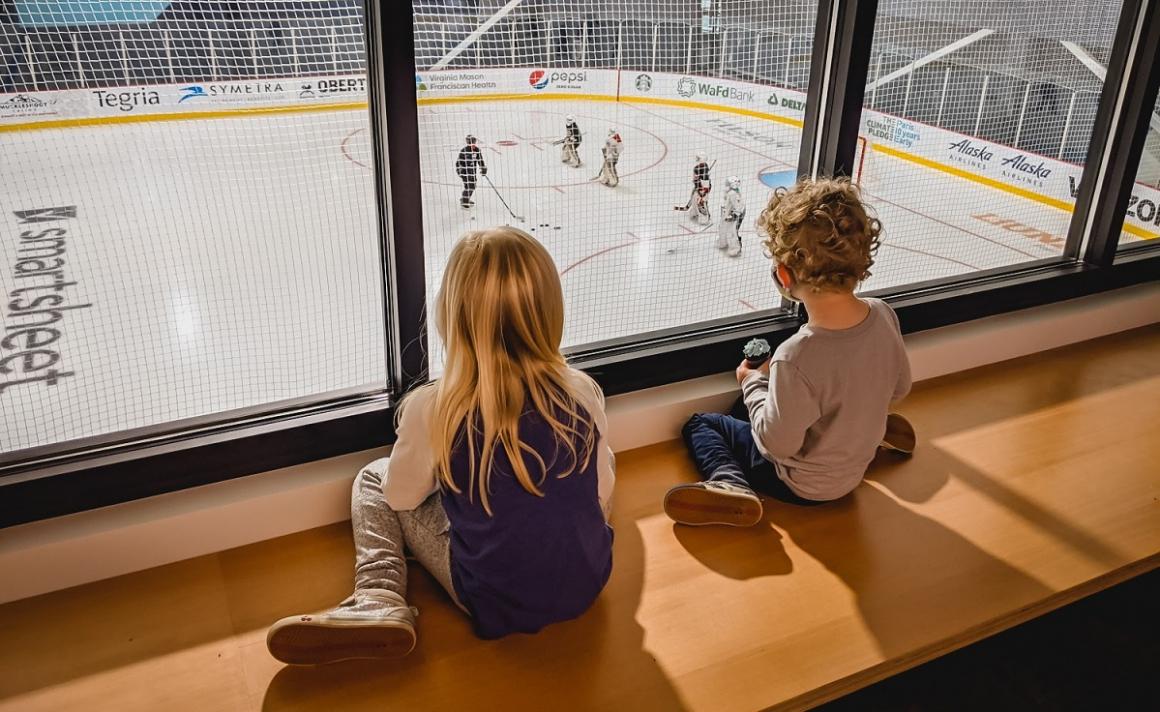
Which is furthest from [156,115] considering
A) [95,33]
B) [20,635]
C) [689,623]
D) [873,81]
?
[873,81]

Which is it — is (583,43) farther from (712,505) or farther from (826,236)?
(712,505)

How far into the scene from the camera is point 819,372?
1.55 m

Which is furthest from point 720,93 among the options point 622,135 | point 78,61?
point 78,61

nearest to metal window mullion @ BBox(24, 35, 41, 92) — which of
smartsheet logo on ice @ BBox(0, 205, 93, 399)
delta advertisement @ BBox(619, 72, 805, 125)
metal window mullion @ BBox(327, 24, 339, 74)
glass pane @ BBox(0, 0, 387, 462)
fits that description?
glass pane @ BBox(0, 0, 387, 462)

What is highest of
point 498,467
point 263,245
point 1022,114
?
point 1022,114

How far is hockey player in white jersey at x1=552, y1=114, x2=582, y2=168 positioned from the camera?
1986 millimetres

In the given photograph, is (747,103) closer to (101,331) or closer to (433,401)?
(433,401)

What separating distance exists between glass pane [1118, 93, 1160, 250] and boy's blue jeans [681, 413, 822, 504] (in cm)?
155

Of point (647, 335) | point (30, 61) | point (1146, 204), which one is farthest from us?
point (1146, 204)

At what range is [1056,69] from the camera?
2354mm

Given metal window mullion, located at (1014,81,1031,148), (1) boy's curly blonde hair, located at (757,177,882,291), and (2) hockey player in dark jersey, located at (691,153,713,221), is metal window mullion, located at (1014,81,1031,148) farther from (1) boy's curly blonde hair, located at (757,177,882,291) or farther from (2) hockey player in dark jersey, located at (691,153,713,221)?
(1) boy's curly blonde hair, located at (757,177,882,291)

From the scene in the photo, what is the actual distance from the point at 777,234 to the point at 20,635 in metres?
1.44

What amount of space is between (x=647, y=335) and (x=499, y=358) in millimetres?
865

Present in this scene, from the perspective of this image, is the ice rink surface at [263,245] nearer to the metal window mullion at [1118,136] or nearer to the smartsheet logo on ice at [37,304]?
the smartsheet logo on ice at [37,304]
